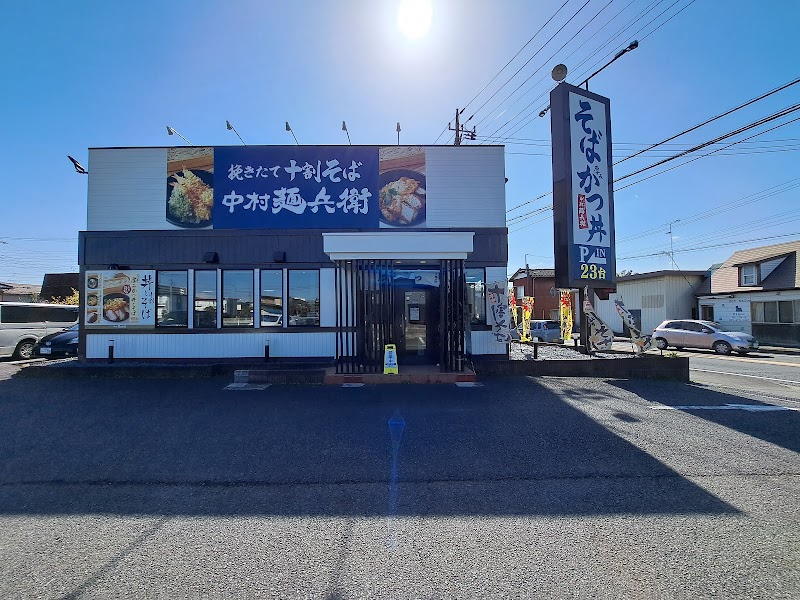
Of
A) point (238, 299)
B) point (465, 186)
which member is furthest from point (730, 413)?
point (238, 299)

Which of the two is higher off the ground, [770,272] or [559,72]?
[559,72]

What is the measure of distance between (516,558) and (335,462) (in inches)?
98.6

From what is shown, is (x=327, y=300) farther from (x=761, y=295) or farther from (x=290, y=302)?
(x=761, y=295)

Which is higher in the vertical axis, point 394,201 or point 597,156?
point 597,156

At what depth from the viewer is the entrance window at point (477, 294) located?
11.8m

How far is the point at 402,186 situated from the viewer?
12180mm

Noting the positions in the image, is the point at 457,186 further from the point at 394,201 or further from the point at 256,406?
the point at 256,406

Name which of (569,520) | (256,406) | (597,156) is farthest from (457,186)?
(569,520)

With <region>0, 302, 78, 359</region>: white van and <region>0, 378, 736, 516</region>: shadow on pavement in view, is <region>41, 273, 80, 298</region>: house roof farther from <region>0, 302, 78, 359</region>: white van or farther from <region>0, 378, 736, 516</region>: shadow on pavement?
<region>0, 378, 736, 516</region>: shadow on pavement

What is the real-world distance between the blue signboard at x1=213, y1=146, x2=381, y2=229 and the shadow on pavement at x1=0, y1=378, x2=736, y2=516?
214 inches

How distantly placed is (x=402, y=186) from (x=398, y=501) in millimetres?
9527

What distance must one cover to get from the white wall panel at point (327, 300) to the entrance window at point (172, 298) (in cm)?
363

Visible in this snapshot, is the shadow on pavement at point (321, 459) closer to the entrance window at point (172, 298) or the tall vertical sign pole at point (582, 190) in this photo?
the entrance window at point (172, 298)

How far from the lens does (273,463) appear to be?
5.07 m
